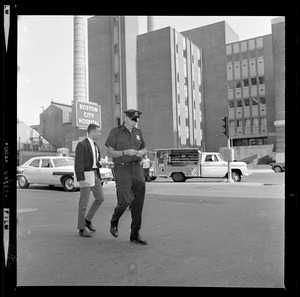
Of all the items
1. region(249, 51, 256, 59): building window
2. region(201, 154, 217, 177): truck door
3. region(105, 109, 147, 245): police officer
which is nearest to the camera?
region(105, 109, 147, 245): police officer

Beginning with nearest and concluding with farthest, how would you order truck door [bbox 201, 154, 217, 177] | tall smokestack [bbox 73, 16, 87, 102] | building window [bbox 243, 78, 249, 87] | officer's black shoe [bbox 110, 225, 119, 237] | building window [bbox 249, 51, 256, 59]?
tall smokestack [bbox 73, 16, 87, 102] < officer's black shoe [bbox 110, 225, 119, 237] < truck door [bbox 201, 154, 217, 177] < building window [bbox 249, 51, 256, 59] < building window [bbox 243, 78, 249, 87]

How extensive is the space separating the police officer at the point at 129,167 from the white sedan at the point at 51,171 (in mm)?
8395

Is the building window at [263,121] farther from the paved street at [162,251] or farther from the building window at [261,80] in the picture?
the paved street at [162,251]

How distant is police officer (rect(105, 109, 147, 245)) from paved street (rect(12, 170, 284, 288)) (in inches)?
20.1

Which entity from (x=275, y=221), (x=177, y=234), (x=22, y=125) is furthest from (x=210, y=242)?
(x=22, y=125)

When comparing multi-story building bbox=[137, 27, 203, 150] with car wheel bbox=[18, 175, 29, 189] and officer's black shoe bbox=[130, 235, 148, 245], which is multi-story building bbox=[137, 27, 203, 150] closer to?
car wheel bbox=[18, 175, 29, 189]

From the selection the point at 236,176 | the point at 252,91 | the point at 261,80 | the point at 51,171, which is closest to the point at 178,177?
the point at 236,176

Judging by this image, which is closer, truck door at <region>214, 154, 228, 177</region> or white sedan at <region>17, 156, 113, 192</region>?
white sedan at <region>17, 156, 113, 192</region>

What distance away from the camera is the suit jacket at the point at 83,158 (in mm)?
5078

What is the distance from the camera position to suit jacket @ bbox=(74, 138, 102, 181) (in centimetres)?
508

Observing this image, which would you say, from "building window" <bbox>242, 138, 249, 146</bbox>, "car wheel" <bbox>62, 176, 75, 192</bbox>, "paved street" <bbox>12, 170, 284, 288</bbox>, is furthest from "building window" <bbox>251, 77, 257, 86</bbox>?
"paved street" <bbox>12, 170, 284, 288</bbox>

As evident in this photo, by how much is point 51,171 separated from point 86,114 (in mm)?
7525
